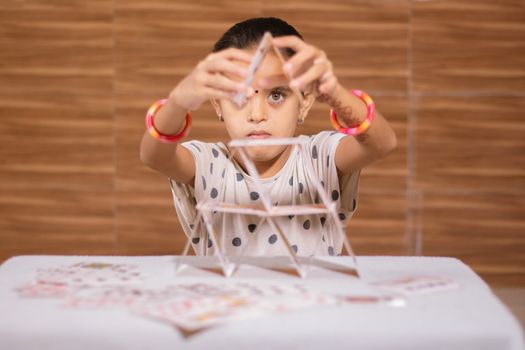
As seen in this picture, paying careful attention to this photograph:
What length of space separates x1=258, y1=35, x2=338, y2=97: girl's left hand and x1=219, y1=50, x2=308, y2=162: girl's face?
22cm

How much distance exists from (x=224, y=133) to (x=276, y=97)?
2.13 metres

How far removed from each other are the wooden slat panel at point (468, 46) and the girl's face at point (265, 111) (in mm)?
2299

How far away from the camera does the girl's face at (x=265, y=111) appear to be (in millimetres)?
1592

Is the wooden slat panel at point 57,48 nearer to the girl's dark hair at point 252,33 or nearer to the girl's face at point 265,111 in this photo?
the girl's dark hair at point 252,33

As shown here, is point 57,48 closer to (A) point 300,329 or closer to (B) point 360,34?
(B) point 360,34

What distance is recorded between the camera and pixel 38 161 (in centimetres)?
382

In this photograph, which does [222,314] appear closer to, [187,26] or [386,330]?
[386,330]

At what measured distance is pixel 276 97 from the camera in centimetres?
164

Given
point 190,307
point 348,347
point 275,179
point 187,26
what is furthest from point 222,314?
point 187,26

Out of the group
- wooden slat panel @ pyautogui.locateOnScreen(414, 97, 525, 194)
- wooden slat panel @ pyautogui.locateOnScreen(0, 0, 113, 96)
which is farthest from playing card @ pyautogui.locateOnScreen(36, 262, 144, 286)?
wooden slat panel @ pyautogui.locateOnScreen(414, 97, 525, 194)

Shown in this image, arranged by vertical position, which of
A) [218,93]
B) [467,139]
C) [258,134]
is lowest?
[467,139]

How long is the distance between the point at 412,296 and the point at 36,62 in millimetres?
3141

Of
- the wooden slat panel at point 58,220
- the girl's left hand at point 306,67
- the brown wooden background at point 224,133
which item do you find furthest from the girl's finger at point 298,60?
the wooden slat panel at point 58,220

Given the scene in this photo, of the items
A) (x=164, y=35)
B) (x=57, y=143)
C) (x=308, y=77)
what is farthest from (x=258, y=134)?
(x=57, y=143)
